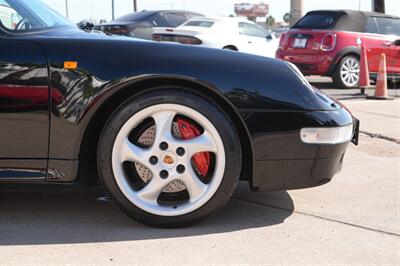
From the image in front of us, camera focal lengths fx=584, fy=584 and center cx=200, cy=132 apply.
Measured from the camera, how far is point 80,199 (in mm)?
3846

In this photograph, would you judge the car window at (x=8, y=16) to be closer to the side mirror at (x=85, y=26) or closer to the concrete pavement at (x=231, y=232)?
the side mirror at (x=85, y=26)

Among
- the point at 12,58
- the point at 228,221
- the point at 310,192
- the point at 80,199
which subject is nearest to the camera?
the point at 12,58

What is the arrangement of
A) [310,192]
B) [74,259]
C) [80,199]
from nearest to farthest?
[74,259]
[80,199]
[310,192]

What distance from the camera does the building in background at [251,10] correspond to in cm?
11853

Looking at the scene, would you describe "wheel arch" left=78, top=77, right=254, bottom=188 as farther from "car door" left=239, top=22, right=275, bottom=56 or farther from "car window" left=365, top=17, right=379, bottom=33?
"car door" left=239, top=22, right=275, bottom=56

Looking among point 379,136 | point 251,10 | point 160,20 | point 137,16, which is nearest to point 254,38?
point 160,20

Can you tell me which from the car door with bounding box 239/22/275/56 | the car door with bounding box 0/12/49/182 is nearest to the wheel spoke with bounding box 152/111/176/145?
the car door with bounding box 0/12/49/182

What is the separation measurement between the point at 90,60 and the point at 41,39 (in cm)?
32

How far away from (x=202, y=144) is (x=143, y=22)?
1105cm

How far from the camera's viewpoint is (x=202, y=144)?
320 cm

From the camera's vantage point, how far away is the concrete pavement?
9.76ft

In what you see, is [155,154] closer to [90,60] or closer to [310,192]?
[90,60]

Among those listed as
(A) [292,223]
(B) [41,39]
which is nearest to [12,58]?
(B) [41,39]

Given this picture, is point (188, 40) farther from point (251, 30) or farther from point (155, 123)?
point (155, 123)
